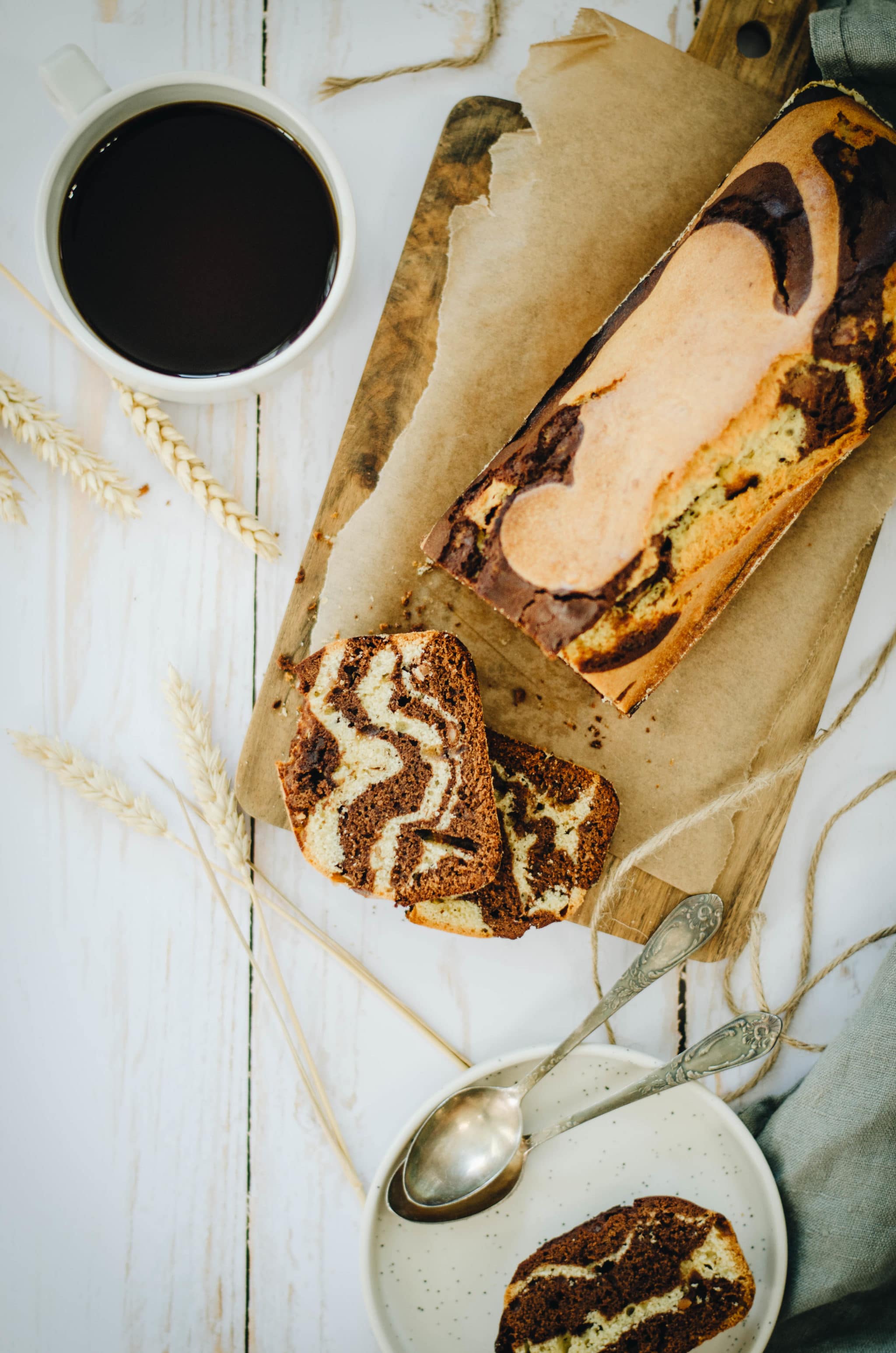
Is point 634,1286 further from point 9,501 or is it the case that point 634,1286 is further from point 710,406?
point 9,501

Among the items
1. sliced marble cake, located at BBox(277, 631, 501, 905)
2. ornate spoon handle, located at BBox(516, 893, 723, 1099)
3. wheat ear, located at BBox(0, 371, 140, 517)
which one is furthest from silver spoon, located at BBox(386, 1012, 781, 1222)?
wheat ear, located at BBox(0, 371, 140, 517)

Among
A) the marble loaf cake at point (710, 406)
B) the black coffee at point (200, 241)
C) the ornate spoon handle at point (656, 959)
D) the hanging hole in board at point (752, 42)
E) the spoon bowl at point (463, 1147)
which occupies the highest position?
the hanging hole in board at point (752, 42)

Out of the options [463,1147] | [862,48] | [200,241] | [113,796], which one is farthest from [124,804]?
[862,48]

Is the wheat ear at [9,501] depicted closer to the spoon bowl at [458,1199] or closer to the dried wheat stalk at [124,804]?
the dried wheat stalk at [124,804]

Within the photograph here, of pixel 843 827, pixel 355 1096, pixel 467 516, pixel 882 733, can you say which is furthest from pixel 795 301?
pixel 355 1096

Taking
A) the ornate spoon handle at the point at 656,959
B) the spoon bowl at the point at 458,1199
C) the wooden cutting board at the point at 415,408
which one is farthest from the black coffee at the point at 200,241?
the spoon bowl at the point at 458,1199

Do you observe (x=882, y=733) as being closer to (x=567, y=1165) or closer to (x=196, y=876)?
(x=567, y=1165)
